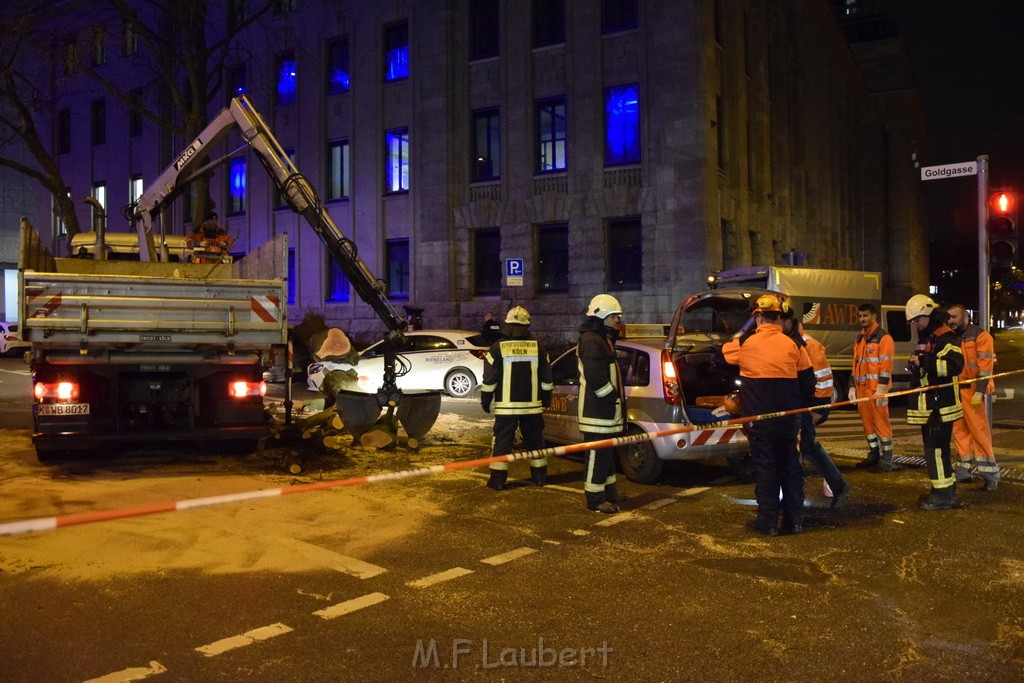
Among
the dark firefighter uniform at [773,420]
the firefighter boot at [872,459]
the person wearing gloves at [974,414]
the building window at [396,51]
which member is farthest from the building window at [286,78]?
the dark firefighter uniform at [773,420]

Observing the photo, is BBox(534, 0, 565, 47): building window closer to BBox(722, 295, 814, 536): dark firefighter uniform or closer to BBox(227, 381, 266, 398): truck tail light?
BBox(227, 381, 266, 398): truck tail light

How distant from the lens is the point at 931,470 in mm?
7391

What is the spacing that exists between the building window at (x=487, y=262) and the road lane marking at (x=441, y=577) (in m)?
18.7

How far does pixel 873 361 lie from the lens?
31.5ft

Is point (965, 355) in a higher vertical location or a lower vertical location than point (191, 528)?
higher

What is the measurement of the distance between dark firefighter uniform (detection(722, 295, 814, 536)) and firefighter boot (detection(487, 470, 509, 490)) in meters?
2.48

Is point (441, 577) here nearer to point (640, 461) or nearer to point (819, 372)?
point (640, 461)

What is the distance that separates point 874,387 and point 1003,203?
3471 mm

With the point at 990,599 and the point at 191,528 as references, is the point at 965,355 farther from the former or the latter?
the point at 191,528

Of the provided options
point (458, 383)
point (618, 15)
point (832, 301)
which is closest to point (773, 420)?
point (832, 301)

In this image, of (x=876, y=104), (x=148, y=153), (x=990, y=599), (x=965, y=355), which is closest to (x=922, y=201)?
(x=876, y=104)

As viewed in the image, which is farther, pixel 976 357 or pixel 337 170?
pixel 337 170

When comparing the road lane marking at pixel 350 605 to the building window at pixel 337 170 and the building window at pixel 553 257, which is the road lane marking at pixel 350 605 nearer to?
the building window at pixel 553 257

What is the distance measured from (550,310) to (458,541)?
16.7 meters
